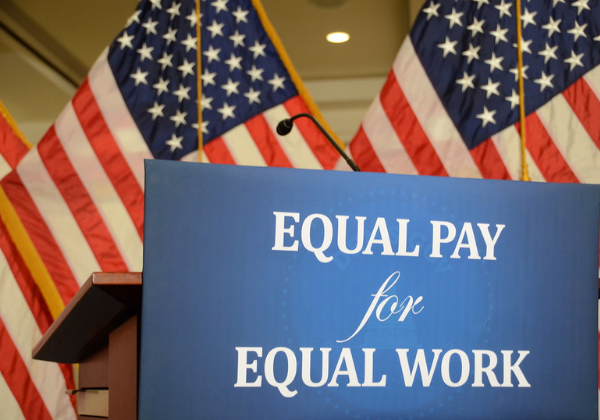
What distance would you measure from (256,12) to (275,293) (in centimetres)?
214

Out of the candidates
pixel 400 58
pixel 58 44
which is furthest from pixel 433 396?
pixel 58 44

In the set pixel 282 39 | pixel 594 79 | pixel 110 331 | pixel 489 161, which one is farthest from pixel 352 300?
pixel 282 39

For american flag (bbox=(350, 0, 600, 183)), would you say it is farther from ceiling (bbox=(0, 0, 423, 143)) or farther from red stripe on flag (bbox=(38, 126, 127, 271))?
ceiling (bbox=(0, 0, 423, 143))

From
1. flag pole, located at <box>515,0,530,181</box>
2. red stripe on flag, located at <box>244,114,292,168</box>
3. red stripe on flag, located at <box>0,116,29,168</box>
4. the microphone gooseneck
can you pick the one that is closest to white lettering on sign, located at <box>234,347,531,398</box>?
the microphone gooseneck

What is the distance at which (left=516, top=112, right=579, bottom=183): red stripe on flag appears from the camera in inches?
101

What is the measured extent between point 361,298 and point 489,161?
175 centimetres

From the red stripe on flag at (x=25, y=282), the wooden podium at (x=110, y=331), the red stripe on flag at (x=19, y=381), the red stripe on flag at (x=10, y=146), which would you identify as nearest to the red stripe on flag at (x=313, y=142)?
the red stripe on flag at (x=10, y=146)

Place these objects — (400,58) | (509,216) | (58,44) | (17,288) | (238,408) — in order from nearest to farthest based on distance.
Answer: (238,408), (509,216), (17,288), (400,58), (58,44)

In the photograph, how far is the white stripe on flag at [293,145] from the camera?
2.81 meters

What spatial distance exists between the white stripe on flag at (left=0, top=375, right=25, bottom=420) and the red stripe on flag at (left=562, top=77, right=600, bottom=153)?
221cm

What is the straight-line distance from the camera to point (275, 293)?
0.95 meters

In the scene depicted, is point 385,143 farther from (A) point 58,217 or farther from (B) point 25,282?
(B) point 25,282

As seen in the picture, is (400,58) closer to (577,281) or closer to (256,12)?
(256,12)

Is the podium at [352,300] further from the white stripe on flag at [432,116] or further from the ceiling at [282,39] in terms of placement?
the ceiling at [282,39]
